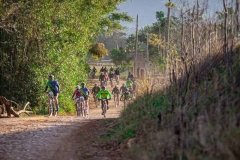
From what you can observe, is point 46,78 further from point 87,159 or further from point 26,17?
point 87,159

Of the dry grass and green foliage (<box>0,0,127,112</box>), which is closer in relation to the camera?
the dry grass

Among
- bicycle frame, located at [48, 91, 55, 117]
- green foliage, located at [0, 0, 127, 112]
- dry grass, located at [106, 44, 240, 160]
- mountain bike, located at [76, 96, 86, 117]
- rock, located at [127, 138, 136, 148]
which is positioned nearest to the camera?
dry grass, located at [106, 44, 240, 160]

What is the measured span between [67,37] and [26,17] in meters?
2.98

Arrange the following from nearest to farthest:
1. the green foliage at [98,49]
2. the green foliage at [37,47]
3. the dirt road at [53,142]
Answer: the dirt road at [53,142] → the green foliage at [37,47] → the green foliage at [98,49]

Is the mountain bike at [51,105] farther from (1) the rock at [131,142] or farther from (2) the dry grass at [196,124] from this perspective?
(1) the rock at [131,142]

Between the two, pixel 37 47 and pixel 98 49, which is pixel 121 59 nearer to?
pixel 98 49

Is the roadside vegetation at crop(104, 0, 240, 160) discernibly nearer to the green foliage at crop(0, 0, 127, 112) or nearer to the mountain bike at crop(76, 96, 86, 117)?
the mountain bike at crop(76, 96, 86, 117)

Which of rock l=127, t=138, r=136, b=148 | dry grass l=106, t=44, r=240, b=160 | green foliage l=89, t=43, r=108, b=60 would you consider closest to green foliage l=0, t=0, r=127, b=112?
dry grass l=106, t=44, r=240, b=160

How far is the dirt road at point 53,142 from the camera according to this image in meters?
8.06

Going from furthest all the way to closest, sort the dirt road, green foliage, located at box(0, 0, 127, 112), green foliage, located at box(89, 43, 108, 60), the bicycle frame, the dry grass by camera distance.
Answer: green foliage, located at box(89, 43, 108, 60) < green foliage, located at box(0, 0, 127, 112) < the bicycle frame < the dirt road < the dry grass

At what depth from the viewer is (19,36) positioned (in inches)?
782

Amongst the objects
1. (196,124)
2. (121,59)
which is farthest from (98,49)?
(196,124)

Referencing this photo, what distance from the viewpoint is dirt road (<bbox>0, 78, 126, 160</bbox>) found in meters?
8.06

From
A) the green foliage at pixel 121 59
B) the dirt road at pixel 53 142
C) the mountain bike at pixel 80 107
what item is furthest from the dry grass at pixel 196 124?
the green foliage at pixel 121 59
